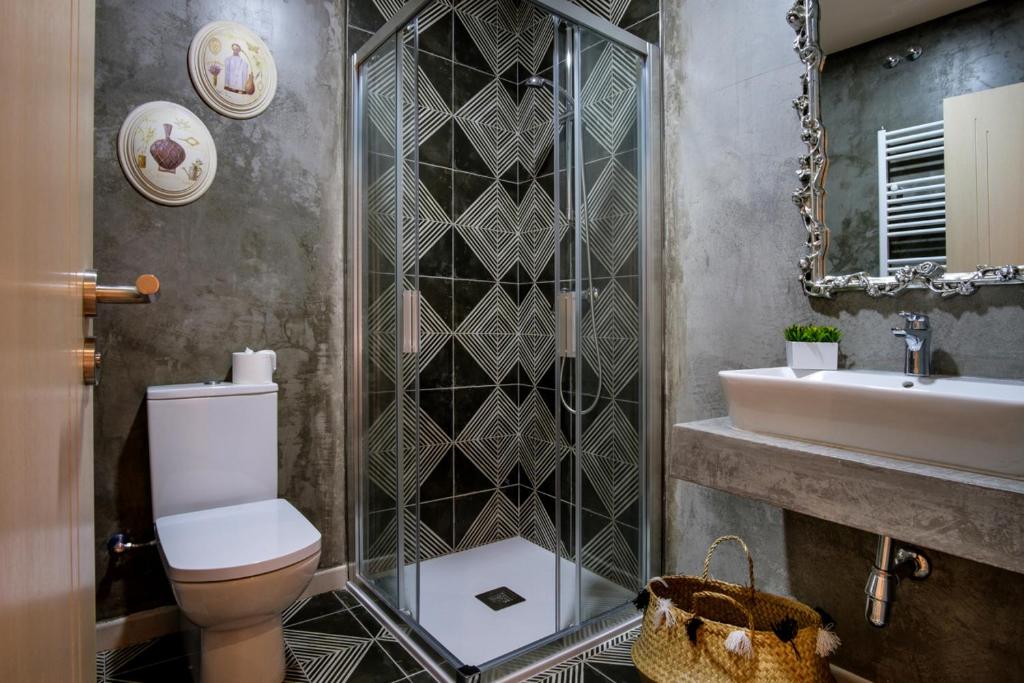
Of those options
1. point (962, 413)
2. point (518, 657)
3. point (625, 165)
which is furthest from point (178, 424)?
point (962, 413)

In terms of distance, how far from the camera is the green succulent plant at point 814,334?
1.70 meters

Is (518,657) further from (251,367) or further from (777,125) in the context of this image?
(777,125)

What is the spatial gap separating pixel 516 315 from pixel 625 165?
105 cm

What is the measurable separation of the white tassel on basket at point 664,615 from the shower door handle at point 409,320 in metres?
1.14

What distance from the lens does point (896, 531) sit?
121cm

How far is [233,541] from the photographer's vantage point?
172cm

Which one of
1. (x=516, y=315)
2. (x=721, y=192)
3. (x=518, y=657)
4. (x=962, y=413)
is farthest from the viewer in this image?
(x=516, y=315)

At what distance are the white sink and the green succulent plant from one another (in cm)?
12

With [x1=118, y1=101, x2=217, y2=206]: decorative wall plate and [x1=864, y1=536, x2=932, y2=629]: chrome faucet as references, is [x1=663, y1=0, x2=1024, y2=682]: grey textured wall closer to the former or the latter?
[x1=864, y1=536, x2=932, y2=629]: chrome faucet

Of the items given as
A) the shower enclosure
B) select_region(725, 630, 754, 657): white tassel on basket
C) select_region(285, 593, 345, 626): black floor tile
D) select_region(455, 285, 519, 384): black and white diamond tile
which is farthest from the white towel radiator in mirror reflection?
select_region(285, 593, 345, 626): black floor tile

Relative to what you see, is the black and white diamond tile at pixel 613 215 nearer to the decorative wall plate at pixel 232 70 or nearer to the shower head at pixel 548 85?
the shower head at pixel 548 85

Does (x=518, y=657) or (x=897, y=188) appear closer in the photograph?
(x=897, y=188)

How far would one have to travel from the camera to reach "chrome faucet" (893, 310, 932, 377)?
1.51m

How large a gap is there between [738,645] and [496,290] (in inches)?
73.9
